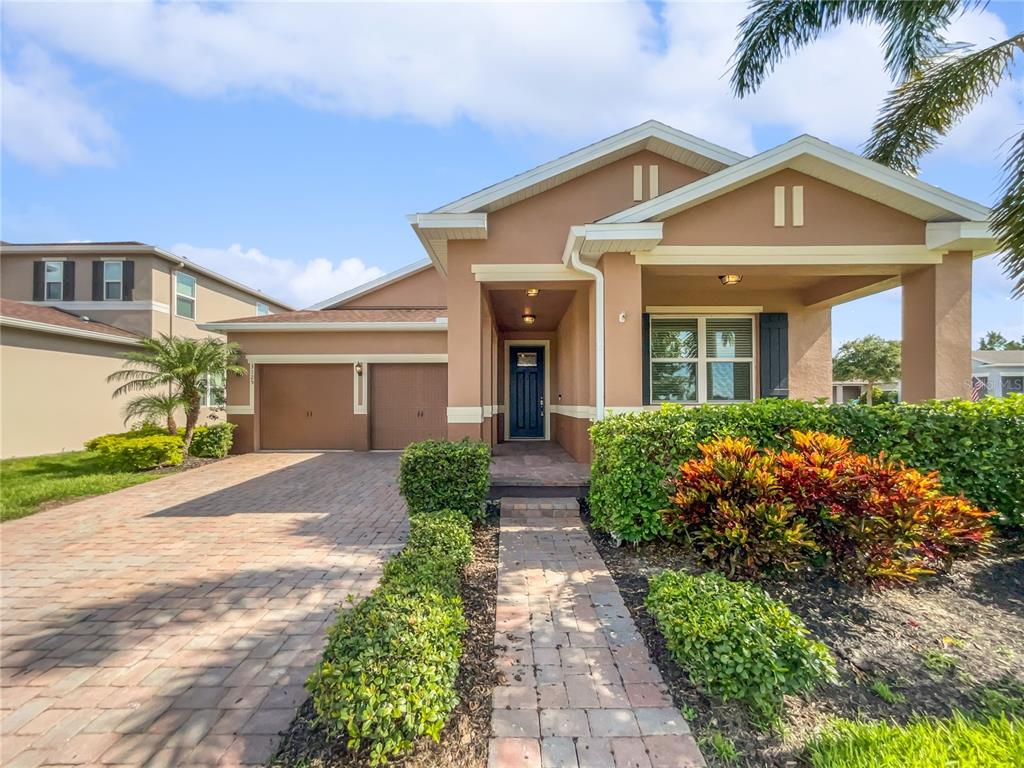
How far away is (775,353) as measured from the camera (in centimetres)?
845

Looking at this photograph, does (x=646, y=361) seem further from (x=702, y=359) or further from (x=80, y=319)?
(x=80, y=319)

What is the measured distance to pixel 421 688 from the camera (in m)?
2.07

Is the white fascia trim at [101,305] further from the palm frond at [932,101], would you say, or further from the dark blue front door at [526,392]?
the palm frond at [932,101]

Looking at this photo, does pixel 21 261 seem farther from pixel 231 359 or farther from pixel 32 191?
pixel 231 359

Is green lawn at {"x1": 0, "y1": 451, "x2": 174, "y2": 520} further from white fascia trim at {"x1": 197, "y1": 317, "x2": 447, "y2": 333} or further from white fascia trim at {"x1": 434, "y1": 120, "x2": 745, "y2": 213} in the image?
white fascia trim at {"x1": 434, "y1": 120, "x2": 745, "y2": 213}

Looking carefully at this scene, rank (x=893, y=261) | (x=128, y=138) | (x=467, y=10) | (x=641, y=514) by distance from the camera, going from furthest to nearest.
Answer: (x=128, y=138) < (x=467, y=10) < (x=893, y=261) < (x=641, y=514)

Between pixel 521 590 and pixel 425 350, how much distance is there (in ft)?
29.0

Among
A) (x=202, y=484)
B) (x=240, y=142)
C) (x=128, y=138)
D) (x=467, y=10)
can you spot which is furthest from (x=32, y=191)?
(x=467, y=10)

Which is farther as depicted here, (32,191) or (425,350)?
(425,350)

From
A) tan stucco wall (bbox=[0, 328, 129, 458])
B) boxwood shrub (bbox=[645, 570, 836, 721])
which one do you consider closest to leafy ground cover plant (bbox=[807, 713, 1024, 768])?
boxwood shrub (bbox=[645, 570, 836, 721])

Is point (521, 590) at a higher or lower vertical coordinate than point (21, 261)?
lower

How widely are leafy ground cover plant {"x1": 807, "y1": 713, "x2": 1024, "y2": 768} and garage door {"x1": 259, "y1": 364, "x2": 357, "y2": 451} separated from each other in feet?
37.4

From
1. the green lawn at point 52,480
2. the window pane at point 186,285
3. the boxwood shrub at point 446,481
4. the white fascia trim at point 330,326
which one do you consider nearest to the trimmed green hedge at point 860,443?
the boxwood shrub at point 446,481

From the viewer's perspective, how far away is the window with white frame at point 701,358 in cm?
843
